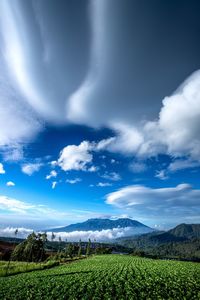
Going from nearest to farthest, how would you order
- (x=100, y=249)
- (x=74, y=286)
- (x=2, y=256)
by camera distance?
(x=74, y=286)
(x=2, y=256)
(x=100, y=249)

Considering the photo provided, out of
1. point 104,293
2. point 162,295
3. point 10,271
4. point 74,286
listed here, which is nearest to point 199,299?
point 162,295

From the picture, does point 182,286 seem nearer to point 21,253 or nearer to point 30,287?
point 30,287

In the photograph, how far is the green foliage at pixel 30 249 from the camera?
106m

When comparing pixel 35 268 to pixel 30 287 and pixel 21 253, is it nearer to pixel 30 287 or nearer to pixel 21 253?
pixel 30 287

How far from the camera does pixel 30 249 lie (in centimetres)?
10556

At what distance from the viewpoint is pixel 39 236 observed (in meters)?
109

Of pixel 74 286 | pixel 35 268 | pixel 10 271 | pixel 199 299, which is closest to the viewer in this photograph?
pixel 199 299

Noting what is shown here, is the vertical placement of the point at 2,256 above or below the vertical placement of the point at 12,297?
above

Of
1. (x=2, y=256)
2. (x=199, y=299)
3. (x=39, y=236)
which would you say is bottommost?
(x=199, y=299)

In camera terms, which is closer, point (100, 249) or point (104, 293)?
point (104, 293)

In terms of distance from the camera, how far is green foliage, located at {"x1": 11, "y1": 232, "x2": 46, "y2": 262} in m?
106

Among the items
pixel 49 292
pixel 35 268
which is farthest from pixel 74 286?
pixel 35 268

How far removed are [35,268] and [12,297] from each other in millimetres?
42483

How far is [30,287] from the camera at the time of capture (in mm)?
32469
